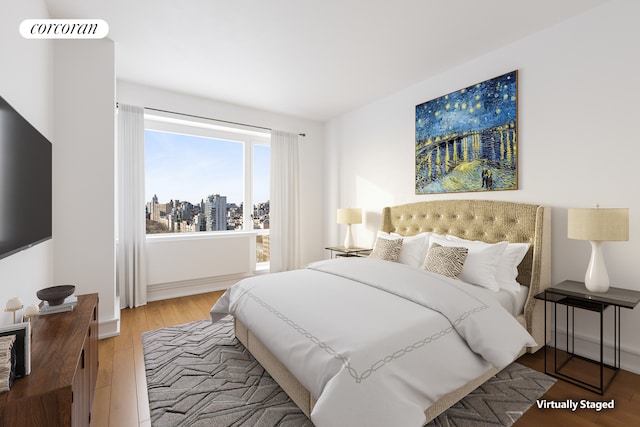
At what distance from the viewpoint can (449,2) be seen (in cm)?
218

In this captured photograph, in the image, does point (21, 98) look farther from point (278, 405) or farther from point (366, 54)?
point (366, 54)

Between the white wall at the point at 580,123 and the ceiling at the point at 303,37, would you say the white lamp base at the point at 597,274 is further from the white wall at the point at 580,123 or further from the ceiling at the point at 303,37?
the ceiling at the point at 303,37

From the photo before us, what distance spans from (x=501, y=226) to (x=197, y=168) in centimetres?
389

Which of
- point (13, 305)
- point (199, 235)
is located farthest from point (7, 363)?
point (199, 235)

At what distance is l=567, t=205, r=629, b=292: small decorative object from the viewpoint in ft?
6.29

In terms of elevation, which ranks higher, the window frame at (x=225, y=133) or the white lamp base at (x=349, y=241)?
the window frame at (x=225, y=133)

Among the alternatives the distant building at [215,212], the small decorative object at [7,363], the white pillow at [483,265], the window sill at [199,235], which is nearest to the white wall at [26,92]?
the small decorative object at [7,363]

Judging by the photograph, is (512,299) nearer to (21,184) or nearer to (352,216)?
(352,216)

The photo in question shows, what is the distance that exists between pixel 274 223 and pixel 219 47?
2.54 metres

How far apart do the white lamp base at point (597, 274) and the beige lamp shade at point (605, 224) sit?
13 cm

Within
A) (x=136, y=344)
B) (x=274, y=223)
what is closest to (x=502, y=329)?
(x=136, y=344)

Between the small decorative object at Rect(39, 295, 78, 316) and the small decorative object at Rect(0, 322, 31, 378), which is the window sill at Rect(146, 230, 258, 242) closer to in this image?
the small decorative object at Rect(39, 295, 78, 316)

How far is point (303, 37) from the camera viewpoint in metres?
2.62

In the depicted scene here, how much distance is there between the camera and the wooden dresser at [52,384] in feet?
3.19
